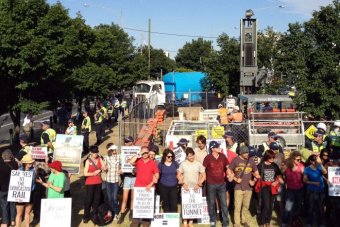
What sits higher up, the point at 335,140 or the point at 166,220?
the point at 335,140

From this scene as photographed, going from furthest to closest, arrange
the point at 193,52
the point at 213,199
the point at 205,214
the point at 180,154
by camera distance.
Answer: the point at 193,52, the point at 180,154, the point at 205,214, the point at 213,199

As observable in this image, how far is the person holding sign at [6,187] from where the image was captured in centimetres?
936

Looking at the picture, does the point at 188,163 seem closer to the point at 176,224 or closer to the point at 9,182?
the point at 176,224

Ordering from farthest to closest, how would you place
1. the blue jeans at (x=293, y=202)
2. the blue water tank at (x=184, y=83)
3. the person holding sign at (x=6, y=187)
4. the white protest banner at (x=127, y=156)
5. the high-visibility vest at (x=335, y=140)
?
the blue water tank at (x=184, y=83)
the high-visibility vest at (x=335, y=140)
the white protest banner at (x=127, y=156)
the blue jeans at (x=293, y=202)
the person holding sign at (x=6, y=187)

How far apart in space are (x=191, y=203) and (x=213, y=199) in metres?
0.46

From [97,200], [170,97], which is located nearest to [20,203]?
[97,200]

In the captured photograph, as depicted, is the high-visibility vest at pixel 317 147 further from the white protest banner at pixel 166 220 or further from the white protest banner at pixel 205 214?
the white protest banner at pixel 166 220

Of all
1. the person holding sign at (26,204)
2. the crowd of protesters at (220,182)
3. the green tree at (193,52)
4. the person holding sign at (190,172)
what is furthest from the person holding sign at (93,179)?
the green tree at (193,52)

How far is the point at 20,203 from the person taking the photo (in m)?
9.40

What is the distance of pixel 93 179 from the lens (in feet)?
32.7

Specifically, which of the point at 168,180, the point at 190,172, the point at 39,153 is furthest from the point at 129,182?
the point at 39,153

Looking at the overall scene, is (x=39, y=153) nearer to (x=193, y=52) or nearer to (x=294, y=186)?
(x=294, y=186)

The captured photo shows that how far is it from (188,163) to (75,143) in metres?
3.74

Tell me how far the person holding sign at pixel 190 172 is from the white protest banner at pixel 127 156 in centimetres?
137
